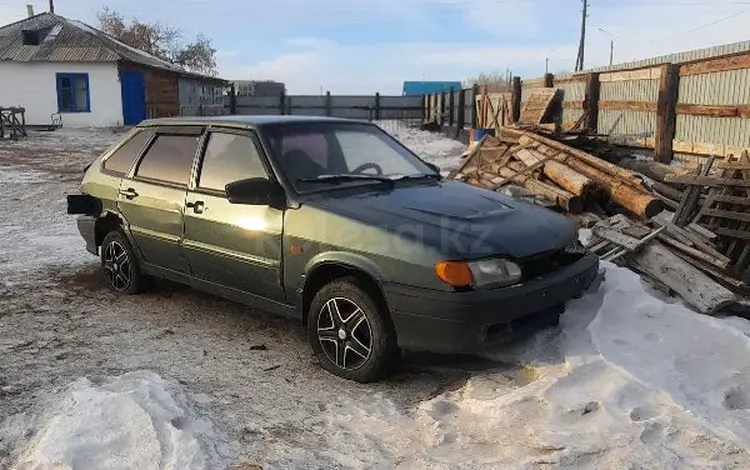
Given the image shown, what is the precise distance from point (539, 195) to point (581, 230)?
1.00m

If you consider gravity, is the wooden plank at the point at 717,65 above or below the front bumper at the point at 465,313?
above

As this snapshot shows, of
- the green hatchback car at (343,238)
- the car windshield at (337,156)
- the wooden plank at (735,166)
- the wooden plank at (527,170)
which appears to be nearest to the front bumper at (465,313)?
the green hatchback car at (343,238)

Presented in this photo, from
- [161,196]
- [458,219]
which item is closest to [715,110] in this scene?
[458,219]

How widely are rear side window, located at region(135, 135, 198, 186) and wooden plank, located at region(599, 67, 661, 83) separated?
24.7 feet

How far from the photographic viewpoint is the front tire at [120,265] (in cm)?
570

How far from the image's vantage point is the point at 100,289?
20.0ft

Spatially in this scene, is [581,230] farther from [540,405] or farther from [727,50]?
[540,405]

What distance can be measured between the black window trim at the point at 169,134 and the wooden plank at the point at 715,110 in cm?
647

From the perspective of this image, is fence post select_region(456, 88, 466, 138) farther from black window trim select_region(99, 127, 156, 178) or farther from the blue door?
black window trim select_region(99, 127, 156, 178)

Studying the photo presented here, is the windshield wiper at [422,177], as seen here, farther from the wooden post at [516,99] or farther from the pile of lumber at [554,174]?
the wooden post at [516,99]

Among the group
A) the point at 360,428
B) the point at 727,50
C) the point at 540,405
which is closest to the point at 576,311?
the point at 540,405

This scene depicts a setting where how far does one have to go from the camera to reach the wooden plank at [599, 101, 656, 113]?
1011 centimetres

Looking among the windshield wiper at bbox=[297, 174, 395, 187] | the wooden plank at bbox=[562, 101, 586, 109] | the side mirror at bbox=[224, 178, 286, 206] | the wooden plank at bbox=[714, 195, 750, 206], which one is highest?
the wooden plank at bbox=[562, 101, 586, 109]

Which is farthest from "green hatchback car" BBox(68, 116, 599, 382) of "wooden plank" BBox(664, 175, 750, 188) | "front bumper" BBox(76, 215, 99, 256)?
"wooden plank" BBox(664, 175, 750, 188)
